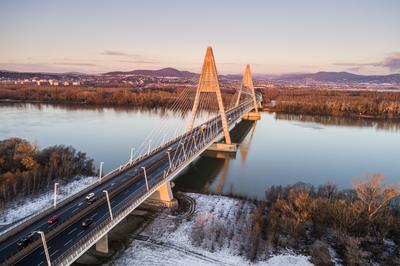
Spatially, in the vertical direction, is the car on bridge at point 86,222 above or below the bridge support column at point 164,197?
above

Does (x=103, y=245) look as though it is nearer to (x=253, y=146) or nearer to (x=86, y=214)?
(x=86, y=214)

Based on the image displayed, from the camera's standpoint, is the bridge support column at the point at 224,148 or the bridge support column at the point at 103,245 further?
the bridge support column at the point at 224,148

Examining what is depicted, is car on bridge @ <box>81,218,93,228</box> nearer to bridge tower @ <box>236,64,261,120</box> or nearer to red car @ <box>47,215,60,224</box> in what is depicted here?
red car @ <box>47,215,60,224</box>

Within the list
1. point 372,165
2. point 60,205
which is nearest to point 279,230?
point 60,205

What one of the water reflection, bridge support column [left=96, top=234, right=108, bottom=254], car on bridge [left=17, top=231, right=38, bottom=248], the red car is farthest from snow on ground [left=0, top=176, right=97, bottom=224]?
the water reflection

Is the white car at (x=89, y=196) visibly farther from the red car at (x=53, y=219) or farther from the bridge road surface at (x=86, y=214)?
the red car at (x=53, y=219)

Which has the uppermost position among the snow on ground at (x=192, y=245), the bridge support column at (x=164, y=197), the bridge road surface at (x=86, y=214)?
the bridge road surface at (x=86, y=214)

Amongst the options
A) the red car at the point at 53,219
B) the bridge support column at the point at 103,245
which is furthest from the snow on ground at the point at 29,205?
the bridge support column at the point at 103,245
